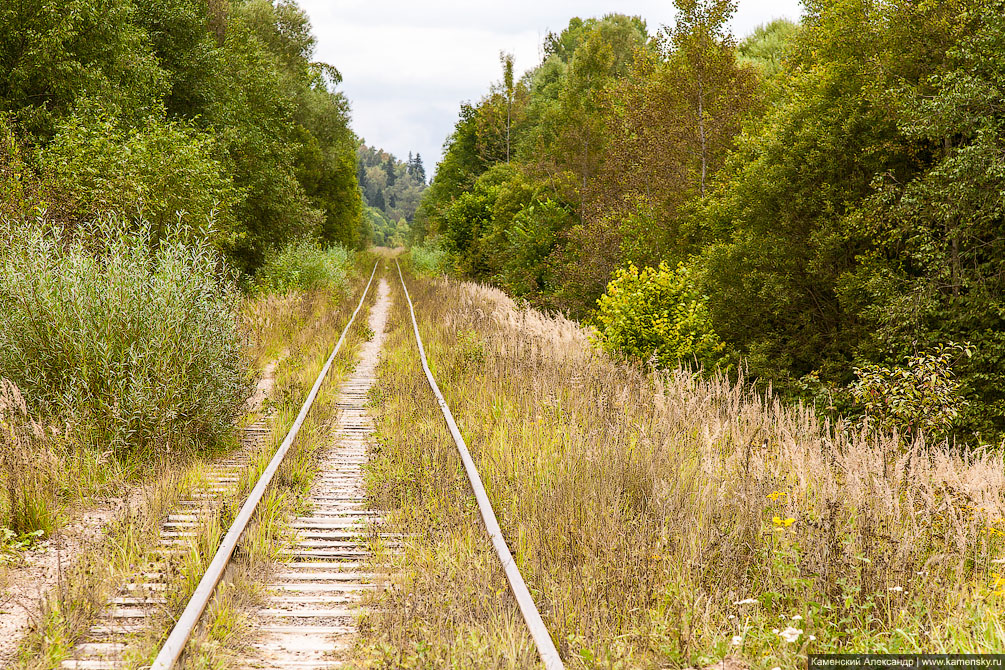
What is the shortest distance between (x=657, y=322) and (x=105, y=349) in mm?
9056

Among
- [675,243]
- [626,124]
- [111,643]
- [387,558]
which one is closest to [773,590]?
[387,558]

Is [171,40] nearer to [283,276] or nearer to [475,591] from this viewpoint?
[283,276]

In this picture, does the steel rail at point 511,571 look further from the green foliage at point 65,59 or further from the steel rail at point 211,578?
the green foliage at point 65,59

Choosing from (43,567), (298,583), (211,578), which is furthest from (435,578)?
(43,567)

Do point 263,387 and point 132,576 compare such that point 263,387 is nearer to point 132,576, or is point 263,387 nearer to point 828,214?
point 132,576

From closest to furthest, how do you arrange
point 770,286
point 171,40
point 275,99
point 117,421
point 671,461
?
point 671,461 < point 117,421 < point 770,286 < point 171,40 < point 275,99

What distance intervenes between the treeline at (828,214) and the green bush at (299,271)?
999 centimetres

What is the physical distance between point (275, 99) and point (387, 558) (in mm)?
28142

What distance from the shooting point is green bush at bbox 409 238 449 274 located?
3995cm

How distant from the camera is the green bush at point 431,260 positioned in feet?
131

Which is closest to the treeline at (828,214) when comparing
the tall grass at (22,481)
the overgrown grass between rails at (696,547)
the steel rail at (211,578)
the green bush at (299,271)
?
the overgrown grass between rails at (696,547)

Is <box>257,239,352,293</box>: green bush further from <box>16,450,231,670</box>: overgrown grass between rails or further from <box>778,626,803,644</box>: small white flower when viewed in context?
<box>778,626,803,644</box>: small white flower

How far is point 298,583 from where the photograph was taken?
15.4 feet

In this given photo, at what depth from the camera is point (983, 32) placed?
1144 centimetres
